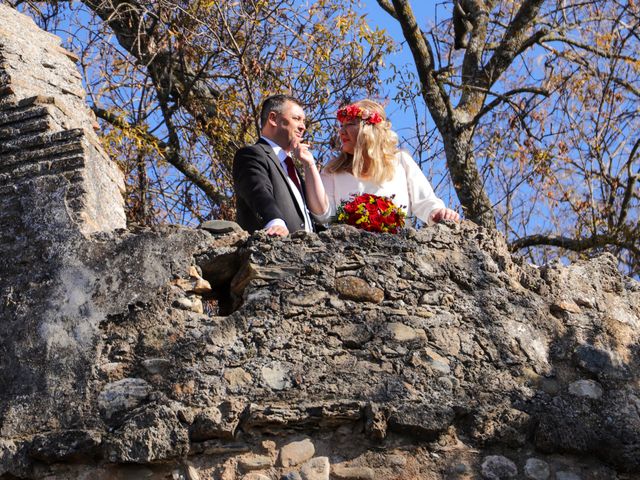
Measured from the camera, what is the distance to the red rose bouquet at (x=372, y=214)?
5.82 m

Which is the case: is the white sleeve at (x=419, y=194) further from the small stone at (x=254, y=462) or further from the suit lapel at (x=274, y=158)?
the small stone at (x=254, y=462)

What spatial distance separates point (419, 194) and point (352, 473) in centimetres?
181

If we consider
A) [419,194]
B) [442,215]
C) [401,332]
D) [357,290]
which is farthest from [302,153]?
[401,332]

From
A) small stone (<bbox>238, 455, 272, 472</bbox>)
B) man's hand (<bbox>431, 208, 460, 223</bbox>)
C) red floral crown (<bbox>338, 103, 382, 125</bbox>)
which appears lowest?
small stone (<bbox>238, 455, 272, 472</bbox>)

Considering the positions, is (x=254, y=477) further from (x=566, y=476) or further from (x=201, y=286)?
(x=566, y=476)

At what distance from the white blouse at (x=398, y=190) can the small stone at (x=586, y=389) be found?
1.19 m

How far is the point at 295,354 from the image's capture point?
5223mm

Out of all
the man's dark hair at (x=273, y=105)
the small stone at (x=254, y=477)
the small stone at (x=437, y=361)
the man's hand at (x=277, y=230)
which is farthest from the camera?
the man's dark hair at (x=273, y=105)

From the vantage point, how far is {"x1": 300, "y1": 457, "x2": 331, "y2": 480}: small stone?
4930 millimetres

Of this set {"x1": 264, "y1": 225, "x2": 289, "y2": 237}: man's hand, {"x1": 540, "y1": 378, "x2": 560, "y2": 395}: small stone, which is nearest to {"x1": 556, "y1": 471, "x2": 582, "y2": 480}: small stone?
{"x1": 540, "y1": 378, "x2": 560, "y2": 395}: small stone

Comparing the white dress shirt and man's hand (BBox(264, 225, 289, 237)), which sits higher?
the white dress shirt

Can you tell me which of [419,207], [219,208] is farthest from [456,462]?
[219,208]

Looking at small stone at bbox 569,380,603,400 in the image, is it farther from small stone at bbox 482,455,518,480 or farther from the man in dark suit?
the man in dark suit

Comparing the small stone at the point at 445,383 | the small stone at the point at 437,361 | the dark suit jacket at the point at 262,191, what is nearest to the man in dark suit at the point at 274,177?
the dark suit jacket at the point at 262,191
